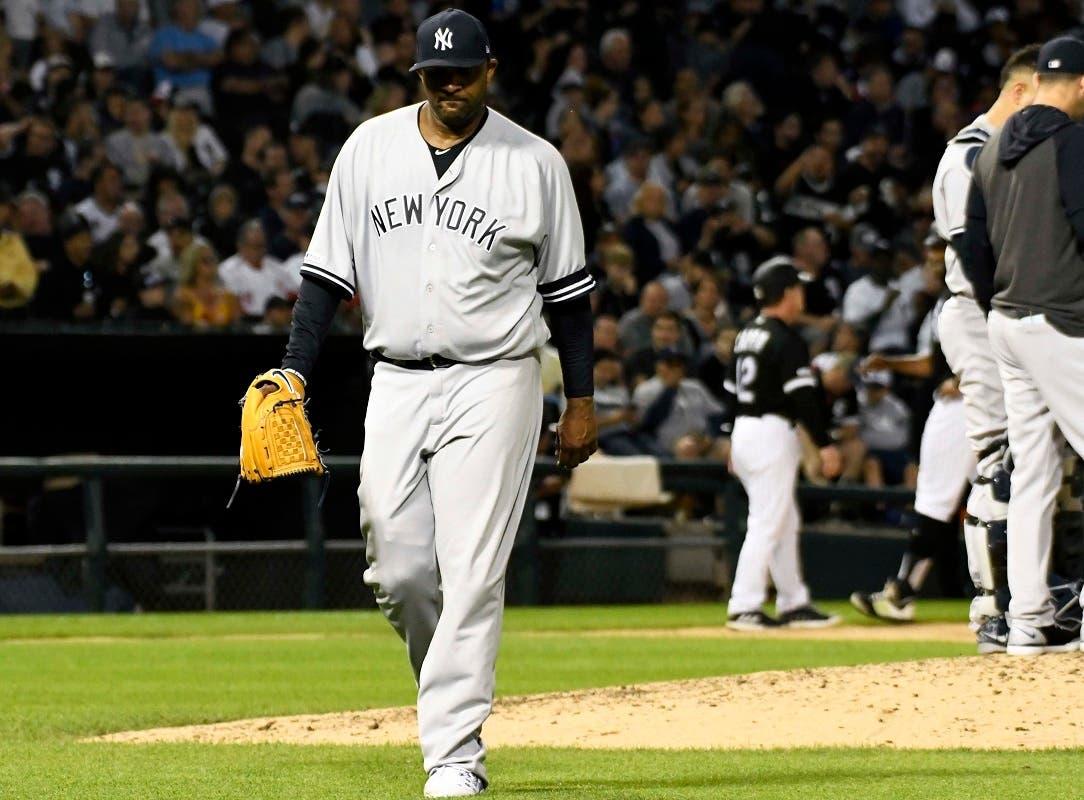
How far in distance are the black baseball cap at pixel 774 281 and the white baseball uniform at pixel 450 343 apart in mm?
5975

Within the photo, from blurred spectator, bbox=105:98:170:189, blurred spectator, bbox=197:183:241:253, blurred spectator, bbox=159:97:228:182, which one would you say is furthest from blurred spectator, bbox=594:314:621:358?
blurred spectator, bbox=105:98:170:189

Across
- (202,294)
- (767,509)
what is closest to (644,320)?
(202,294)

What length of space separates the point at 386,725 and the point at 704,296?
989 centimetres

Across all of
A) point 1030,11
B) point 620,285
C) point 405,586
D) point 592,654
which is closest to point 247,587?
point 592,654

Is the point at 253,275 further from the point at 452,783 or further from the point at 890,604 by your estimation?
the point at 452,783

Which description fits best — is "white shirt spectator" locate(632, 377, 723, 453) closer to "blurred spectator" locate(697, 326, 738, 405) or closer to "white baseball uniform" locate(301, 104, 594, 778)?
"blurred spectator" locate(697, 326, 738, 405)

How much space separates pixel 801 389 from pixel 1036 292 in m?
3.65

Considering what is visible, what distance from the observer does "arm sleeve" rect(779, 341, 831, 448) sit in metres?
11.2

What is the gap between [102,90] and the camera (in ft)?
54.7

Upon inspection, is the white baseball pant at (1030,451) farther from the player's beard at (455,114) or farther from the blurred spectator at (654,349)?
the blurred spectator at (654,349)

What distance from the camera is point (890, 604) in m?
11.4

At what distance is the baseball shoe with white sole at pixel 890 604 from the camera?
37.2 feet

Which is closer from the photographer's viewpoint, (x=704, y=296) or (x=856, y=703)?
(x=856, y=703)

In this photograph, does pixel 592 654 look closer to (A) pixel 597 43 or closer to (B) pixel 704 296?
(B) pixel 704 296
